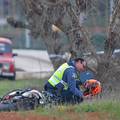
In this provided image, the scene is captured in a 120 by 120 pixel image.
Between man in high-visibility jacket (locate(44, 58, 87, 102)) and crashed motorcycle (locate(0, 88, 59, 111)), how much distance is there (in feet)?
0.62

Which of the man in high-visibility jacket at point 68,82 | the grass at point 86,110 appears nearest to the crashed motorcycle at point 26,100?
the man in high-visibility jacket at point 68,82

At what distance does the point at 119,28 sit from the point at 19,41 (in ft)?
85.2

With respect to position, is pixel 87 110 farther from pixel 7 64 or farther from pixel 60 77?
pixel 7 64

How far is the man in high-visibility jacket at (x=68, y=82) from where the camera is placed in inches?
588

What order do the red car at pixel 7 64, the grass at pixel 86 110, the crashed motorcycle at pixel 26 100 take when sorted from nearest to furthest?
1. the grass at pixel 86 110
2. the crashed motorcycle at pixel 26 100
3. the red car at pixel 7 64

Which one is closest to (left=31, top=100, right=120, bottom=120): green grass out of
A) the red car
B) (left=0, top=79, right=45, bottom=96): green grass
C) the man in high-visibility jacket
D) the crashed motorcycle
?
the crashed motorcycle

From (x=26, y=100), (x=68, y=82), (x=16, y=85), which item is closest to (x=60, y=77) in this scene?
(x=68, y=82)

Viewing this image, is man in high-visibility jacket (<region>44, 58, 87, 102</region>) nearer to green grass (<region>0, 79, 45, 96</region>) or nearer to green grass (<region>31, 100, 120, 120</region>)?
green grass (<region>31, 100, 120, 120</region>)

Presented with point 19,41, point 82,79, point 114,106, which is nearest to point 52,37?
point 82,79

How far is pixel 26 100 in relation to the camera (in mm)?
14656

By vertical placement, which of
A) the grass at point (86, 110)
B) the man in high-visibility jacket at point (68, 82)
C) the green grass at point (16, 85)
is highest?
the man in high-visibility jacket at point (68, 82)

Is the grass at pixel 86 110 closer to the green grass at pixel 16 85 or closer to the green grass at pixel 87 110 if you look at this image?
the green grass at pixel 87 110

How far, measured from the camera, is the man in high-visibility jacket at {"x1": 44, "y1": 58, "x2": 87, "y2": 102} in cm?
1494

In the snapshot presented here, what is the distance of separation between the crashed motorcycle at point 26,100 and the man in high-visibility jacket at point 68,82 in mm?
188
